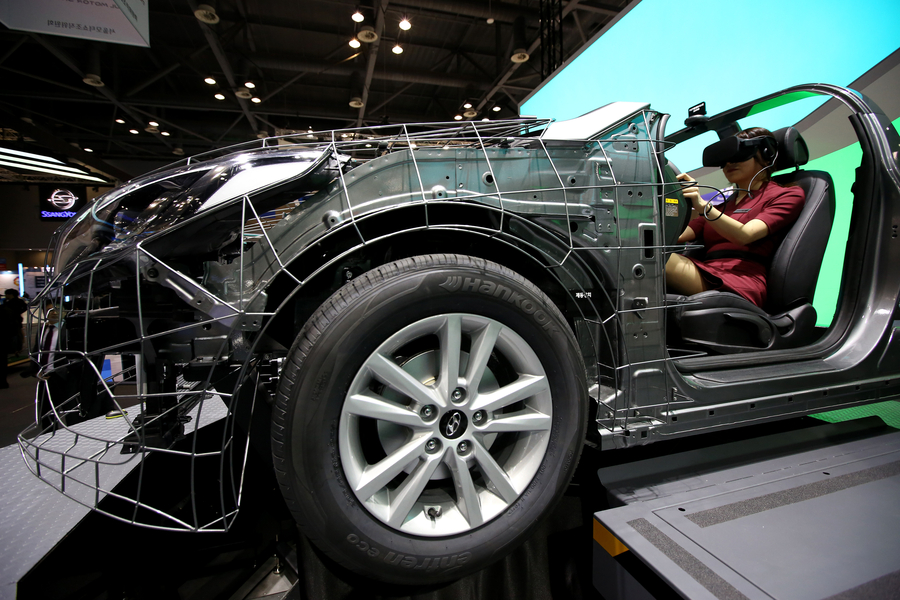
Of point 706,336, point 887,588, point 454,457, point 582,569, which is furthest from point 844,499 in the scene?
point 454,457

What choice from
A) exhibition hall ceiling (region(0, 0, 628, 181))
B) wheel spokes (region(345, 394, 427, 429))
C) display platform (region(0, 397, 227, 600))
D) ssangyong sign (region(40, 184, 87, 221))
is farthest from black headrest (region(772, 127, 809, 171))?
ssangyong sign (region(40, 184, 87, 221))

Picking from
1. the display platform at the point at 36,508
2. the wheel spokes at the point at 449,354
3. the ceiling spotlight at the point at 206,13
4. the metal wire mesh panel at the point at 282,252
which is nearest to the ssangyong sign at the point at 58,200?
the ceiling spotlight at the point at 206,13

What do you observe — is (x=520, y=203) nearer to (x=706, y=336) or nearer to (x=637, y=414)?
(x=637, y=414)

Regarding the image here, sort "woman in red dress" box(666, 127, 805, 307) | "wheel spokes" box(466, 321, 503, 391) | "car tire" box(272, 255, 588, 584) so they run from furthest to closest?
"woman in red dress" box(666, 127, 805, 307)
"wheel spokes" box(466, 321, 503, 391)
"car tire" box(272, 255, 588, 584)

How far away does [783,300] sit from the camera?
191 cm

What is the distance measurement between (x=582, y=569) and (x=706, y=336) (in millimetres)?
1075

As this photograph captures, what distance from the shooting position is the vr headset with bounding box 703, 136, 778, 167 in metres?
2.00

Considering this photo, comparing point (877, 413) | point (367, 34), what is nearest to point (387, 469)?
point (877, 413)

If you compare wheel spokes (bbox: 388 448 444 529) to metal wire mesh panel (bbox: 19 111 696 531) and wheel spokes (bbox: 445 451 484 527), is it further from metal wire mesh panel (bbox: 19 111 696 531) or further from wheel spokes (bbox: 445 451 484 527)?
metal wire mesh panel (bbox: 19 111 696 531)

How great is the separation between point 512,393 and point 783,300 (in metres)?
1.69

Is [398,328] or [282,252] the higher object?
[282,252]

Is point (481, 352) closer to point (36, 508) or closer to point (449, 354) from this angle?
point (449, 354)

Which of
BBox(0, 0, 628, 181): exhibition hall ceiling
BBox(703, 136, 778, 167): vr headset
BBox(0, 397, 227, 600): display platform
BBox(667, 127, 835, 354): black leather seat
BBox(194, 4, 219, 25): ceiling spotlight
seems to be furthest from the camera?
BBox(0, 0, 628, 181): exhibition hall ceiling

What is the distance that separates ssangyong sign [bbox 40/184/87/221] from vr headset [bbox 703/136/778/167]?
28.8 ft
